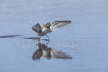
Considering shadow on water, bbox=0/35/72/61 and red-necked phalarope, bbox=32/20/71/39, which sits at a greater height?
red-necked phalarope, bbox=32/20/71/39

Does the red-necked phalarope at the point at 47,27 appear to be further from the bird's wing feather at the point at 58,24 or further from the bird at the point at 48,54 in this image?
the bird at the point at 48,54

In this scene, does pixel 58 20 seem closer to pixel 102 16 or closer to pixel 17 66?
pixel 102 16

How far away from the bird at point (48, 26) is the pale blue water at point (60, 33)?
0.03 metres

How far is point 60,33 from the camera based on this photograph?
240 centimetres

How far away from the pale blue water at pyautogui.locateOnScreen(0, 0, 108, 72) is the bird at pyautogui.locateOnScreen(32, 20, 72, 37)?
3cm

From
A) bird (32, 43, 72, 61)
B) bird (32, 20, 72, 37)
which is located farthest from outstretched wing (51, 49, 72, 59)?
bird (32, 20, 72, 37)

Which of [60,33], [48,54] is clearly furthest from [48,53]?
[60,33]

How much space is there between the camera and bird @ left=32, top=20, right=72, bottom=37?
240 centimetres

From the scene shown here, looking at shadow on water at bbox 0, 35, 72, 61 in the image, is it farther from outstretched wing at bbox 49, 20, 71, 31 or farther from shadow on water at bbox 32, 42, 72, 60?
outstretched wing at bbox 49, 20, 71, 31

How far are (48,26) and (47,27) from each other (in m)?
0.01

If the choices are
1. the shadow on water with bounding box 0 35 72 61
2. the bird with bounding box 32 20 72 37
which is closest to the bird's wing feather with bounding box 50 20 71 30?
the bird with bounding box 32 20 72 37

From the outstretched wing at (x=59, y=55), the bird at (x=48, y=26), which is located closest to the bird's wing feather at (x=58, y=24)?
the bird at (x=48, y=26)

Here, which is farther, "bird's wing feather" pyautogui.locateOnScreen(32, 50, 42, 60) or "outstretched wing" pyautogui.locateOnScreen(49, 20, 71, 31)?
"outstretched wing" pyautogui.locateOnScreen(49, 20, 71, 31)

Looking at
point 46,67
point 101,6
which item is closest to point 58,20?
point 101,6
